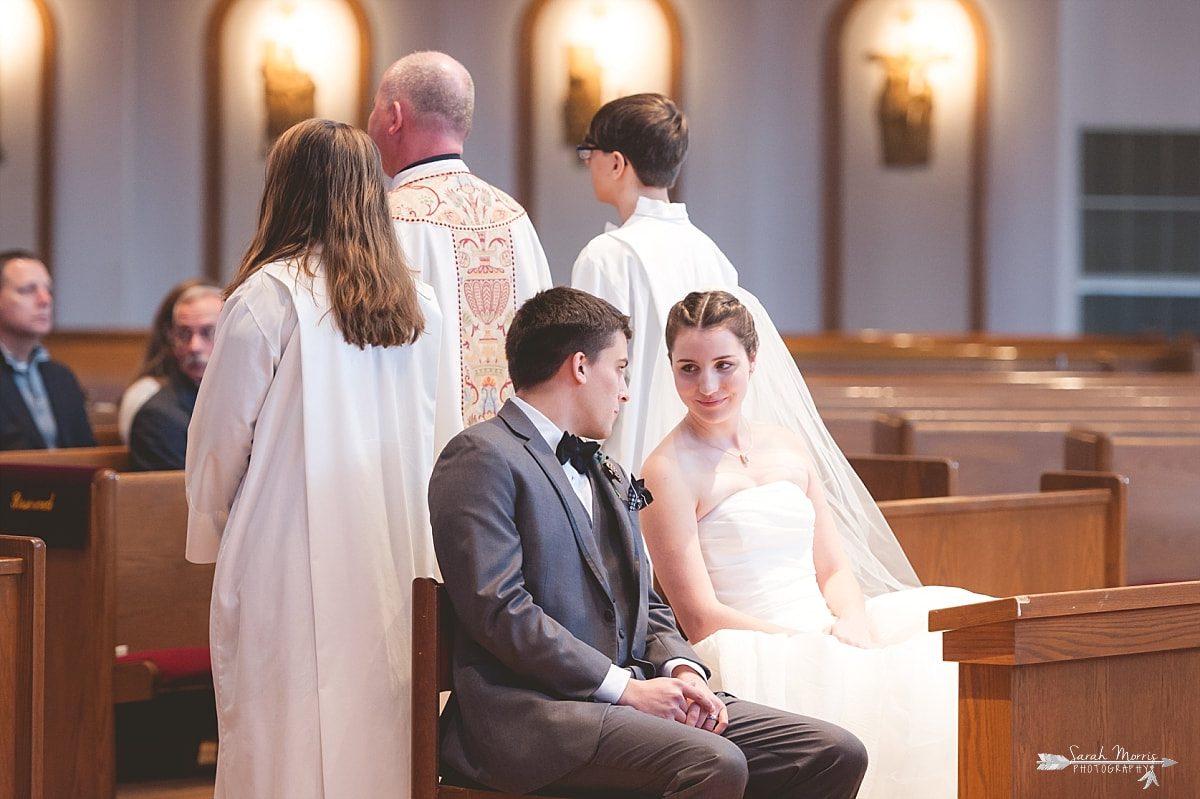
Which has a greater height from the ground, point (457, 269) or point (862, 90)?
point (862, 90)

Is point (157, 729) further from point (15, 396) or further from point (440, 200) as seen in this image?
point (440, 200)

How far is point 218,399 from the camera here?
102 inches

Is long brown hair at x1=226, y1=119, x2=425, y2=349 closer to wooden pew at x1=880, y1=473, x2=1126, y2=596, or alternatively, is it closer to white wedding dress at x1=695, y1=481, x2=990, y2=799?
white wedding dress at x1=695, y1=481, x2=990, y2=799

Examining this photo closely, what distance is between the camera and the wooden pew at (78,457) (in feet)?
15.1

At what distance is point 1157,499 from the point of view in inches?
208

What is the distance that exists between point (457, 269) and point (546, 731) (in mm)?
1298

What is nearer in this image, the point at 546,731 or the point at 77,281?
the point at 546,731

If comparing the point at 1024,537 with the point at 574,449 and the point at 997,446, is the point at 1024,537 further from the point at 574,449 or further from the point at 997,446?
the point at 574,449

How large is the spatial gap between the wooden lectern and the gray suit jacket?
1.96ft

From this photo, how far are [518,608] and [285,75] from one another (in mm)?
9134

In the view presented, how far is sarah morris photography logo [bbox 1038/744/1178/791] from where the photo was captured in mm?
2311

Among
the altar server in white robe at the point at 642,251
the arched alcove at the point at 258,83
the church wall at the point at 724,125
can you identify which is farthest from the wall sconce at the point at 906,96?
the altar server in white robe at the point at 642,251

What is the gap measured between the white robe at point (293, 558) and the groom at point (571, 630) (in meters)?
0.26

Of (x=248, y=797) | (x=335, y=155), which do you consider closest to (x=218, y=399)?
(x=335, y=155)
